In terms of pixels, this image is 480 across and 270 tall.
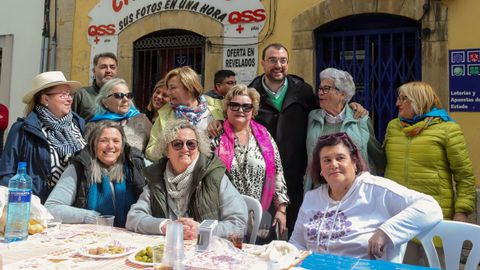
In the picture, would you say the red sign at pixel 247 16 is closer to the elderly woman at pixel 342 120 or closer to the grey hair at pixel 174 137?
the elderly woman at pixel 342 120

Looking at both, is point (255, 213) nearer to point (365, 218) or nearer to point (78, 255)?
point (365, 218)

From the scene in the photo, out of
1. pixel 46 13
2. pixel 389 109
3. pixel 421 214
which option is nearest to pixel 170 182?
pixel 421 214

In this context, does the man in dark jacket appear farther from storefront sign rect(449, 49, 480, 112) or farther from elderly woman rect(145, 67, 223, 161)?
storefront sign rect(449, 49, 480, 112)

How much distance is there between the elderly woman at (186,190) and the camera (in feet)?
9.57

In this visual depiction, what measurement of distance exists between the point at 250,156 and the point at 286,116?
68 cm

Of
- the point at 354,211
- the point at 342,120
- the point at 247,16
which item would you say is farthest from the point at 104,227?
the point at 247,16

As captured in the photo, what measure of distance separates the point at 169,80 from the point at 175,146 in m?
1.08

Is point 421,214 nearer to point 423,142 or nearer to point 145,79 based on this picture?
point 423,142

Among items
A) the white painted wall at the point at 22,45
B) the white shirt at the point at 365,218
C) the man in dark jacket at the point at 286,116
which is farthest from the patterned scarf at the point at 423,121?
the white painted wall at the point at 22,45

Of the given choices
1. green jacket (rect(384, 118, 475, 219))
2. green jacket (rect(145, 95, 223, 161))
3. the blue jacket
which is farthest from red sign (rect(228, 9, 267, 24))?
the blue jacket

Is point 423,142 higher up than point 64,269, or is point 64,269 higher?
point 423,142

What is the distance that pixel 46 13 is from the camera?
8.17 meters

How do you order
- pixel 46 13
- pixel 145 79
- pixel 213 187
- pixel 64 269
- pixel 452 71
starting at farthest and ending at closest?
1. pixel 46 13
2. pixel 145 79
3. pixel 452 71
4. pixel 213 187
5. pixel 64 269

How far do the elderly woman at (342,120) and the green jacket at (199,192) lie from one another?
43.0 inches
